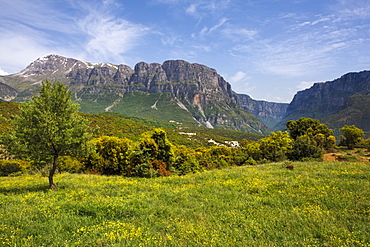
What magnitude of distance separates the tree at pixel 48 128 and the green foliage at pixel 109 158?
15.4 metres

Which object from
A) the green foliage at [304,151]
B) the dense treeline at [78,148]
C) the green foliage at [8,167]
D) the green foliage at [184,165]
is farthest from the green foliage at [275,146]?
the green foliage at [8,167]

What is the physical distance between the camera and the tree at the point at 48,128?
13859mm

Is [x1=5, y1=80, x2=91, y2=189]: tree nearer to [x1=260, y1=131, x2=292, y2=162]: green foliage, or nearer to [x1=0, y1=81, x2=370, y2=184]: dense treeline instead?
[x1=0, y1=81, x2=370, y2=184]: dense treeline

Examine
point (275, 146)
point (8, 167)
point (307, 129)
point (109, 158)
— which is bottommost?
point (8, 167)

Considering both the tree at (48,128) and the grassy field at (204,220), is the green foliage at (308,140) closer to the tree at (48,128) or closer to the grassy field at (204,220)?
the grassy field at (204,220)

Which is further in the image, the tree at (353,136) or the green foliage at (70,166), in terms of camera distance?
the tree at (353,136)

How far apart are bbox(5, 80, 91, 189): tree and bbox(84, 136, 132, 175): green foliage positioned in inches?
605

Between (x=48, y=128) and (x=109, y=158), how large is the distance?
19.3 metres

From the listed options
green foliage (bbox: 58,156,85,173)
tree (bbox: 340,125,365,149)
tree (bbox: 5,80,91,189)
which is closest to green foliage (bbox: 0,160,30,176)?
green foliage (bbox: 58,156,85,173)

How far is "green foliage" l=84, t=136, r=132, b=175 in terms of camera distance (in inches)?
1240

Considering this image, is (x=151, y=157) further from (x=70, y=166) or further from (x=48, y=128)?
(x=70, y=166)

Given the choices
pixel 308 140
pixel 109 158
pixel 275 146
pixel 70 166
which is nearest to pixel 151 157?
pixel 109 158

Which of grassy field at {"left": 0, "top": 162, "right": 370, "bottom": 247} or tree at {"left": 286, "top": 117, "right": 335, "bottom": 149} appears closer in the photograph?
grassy field at {"left": 0, "top": 162, "right": 370, "bottom": 247}

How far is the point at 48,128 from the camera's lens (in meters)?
14.0
